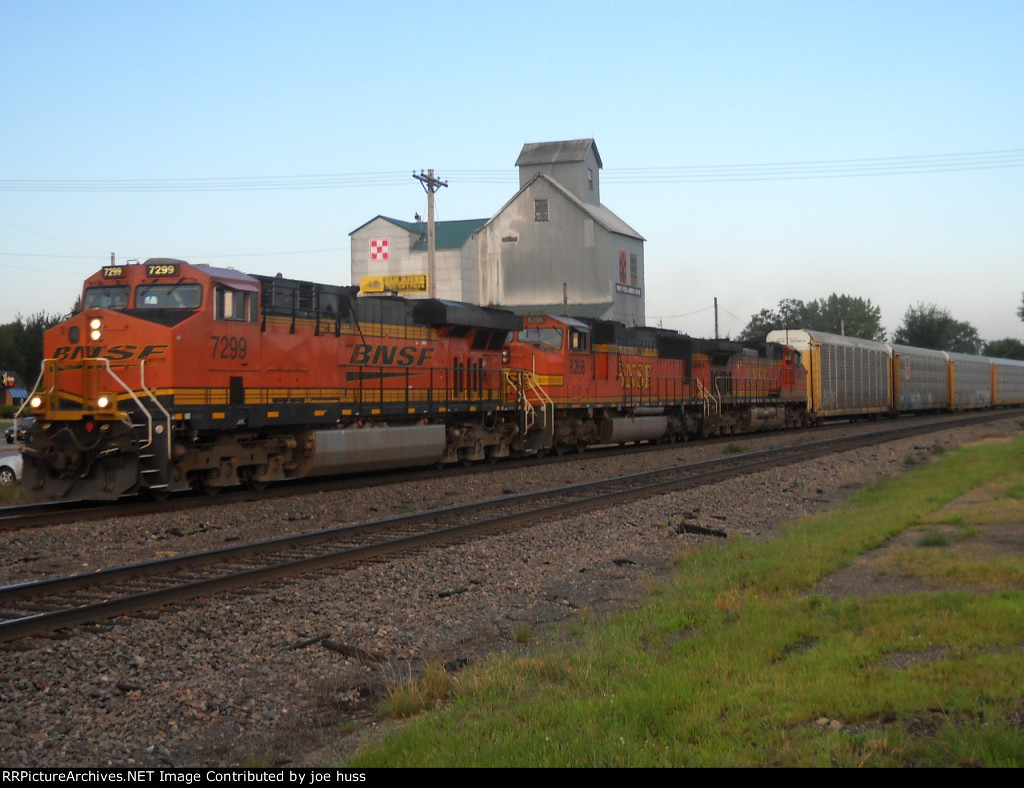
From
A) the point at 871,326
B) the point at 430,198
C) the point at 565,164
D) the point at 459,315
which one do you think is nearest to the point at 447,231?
the point at 565,164

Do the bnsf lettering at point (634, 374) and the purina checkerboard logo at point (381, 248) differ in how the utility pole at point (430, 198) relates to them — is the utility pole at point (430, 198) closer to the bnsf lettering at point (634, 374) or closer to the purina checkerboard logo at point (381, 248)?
the bnsf lettering at point (634, 374)

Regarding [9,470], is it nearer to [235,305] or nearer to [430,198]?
[235,305]

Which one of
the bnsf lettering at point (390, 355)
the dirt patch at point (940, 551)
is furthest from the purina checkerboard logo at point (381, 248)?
the dirt patch at point (940, 551)

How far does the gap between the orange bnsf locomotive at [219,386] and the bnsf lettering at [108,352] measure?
0.02 metres

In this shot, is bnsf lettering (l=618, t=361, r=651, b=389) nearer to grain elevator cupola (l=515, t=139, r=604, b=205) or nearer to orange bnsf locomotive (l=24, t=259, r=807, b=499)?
orange bnsf locomotive (l=24, t=259, r=807, b=499)

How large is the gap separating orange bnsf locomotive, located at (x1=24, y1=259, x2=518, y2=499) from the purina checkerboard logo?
39.5m

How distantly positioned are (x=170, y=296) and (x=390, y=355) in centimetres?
514

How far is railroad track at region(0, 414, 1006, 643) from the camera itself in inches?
290

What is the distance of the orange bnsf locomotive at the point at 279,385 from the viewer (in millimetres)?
13102

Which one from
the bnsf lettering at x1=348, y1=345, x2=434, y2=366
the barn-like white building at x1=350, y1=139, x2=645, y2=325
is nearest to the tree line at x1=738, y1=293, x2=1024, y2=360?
the barn-like white building at x1=350, y1=139, x2=645, y2=325

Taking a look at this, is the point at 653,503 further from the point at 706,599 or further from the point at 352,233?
the point at 352,233

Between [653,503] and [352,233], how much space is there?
47.8 m

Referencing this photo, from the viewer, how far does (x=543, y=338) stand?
23344 millimetres

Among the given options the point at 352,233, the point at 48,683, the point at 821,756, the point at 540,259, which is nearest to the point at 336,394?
the point at 48,683
